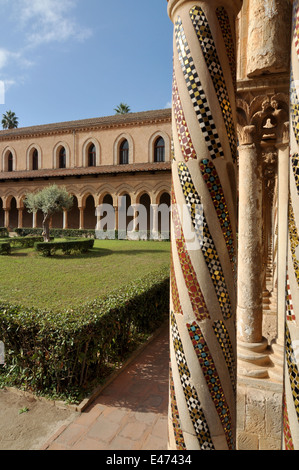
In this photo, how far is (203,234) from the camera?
1.29 m

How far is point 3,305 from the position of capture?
3875 mm

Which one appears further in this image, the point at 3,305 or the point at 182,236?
the point at 3,305

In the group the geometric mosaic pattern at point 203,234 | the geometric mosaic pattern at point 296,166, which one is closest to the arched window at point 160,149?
the geometric mosaic pattern at point 203,234

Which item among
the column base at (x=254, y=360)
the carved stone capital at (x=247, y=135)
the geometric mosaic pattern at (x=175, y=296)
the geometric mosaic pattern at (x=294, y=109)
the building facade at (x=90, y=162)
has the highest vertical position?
the building facade at (x=90, y=162)

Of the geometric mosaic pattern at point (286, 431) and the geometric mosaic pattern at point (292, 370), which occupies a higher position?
the geometric mosaic pattern at point (292, 370)

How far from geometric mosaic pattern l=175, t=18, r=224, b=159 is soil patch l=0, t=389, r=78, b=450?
279 centimetres

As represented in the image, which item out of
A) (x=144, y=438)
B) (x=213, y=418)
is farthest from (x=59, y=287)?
(x=213, y=418)

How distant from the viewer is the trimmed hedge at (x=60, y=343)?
3158mm

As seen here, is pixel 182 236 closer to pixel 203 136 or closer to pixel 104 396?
pixel 203 136

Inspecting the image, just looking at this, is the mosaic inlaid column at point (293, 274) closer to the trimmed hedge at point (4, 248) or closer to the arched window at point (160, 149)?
the trimmed hedge at point (4, 248)

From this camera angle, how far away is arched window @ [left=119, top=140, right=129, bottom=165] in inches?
1043

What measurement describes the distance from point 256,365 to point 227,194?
6.82 ft

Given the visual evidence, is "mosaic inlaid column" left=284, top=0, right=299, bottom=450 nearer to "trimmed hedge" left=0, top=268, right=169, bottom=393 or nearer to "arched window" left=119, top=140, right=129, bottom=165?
"trimmed hedge" left=0, top=268, right=169, bottom=393

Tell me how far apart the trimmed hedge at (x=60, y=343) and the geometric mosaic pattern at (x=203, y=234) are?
227 cm
